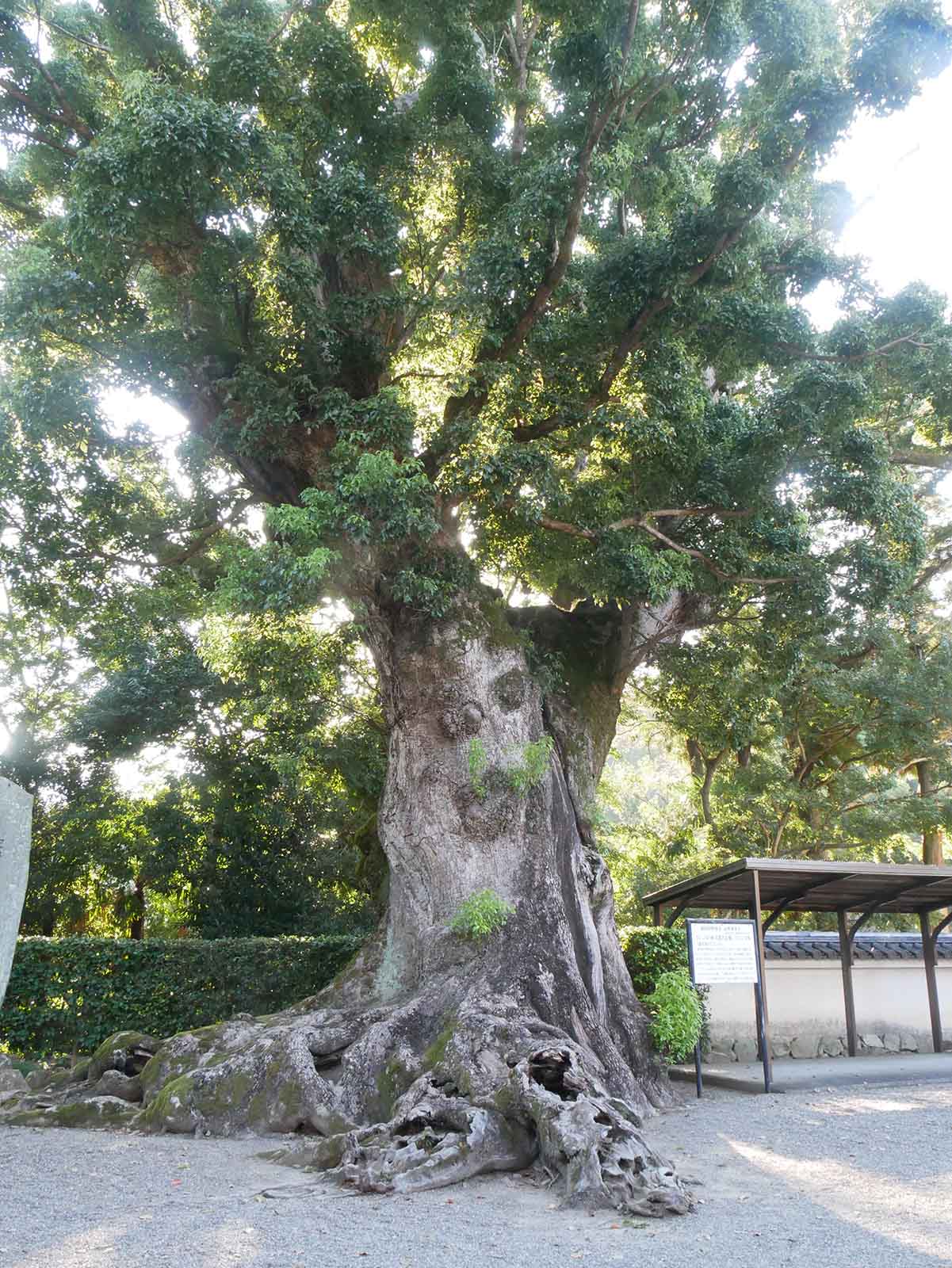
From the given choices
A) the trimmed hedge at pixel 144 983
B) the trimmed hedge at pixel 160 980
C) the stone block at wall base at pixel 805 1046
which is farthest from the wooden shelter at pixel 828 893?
the trimmed hedge at pixel 144 983

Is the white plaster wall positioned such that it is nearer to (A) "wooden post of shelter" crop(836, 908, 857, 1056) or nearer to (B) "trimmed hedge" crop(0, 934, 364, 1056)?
(A) "wooden post of shelter" crop(836, 908, 857, 1056)

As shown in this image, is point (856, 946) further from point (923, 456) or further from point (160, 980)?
point (160, 980)

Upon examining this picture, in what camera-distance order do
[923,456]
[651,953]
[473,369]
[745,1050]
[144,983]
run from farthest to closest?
[923,456] → [745,1050] → [651,953] → [144,983] → [473,369]

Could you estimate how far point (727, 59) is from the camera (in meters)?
9.22

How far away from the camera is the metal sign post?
8.98 meters

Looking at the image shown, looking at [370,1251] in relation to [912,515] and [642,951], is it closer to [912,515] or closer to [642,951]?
[642,951]

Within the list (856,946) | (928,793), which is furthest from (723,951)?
(928,793)

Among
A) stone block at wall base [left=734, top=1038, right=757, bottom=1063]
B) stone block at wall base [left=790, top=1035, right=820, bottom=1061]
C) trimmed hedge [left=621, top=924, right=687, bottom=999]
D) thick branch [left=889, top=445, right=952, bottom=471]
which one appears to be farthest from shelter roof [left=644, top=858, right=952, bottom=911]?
thick branch [left=889, top=445, right=952, bottom=471]

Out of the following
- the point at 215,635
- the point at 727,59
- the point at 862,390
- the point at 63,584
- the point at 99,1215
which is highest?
the point at 727,59

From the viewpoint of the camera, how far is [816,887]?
1063 centimetres

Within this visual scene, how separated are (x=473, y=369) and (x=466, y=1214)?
765cm

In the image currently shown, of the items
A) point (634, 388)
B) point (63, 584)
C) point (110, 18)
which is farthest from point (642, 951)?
point (110, 18)

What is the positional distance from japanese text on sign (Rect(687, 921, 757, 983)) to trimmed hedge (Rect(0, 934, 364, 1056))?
4647mm

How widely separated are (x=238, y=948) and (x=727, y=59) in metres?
11.5
